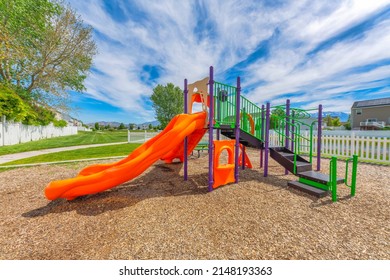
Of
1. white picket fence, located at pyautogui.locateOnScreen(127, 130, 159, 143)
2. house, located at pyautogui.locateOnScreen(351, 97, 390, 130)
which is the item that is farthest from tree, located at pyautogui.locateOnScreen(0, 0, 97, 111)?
house, located at pyautogui.locateOnScreen(351, 97, 390, 130)

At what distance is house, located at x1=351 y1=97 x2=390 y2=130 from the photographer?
99.0ft

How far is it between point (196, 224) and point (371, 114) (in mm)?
45891

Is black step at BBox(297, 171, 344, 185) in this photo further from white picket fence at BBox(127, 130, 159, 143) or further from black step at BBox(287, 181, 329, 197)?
white picket fence at BBox(127, 130, 159, 143)

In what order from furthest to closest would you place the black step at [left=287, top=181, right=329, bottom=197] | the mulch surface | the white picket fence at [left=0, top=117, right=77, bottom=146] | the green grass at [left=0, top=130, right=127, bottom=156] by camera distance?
the white picket fence at [left=0, top=117, right=77, bottom=146] < the green grass at [left=0, top=130, right=127, bottom=156] < the black step at [left=287, top=181, right=329, bottom=197] < the mulch surface

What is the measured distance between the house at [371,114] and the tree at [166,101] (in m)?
35.0

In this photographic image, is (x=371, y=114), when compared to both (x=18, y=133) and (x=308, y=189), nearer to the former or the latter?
(x=308, y=189)

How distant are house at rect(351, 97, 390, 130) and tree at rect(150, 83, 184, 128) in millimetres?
34975

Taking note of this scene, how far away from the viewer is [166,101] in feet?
109

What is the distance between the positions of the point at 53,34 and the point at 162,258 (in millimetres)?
23080

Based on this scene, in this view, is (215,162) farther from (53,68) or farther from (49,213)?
(53,68)

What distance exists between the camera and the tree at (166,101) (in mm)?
32938

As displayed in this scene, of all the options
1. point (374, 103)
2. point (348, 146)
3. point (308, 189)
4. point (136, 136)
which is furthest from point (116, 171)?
point (374, 103)

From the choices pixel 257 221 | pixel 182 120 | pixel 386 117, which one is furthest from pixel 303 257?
pixel 386 117

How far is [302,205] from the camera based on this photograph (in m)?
3.40
